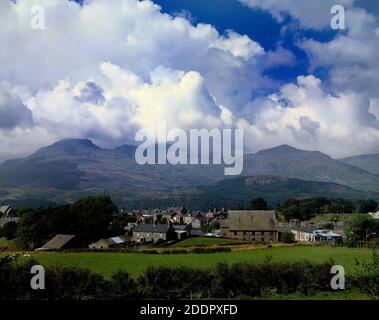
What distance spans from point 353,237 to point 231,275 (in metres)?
36.0

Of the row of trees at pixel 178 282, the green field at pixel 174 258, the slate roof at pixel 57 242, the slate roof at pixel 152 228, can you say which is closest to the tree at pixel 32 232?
the slate roof at pixel 57 242

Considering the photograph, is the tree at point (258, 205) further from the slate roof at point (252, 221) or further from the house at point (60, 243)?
the house at point (60, 243)

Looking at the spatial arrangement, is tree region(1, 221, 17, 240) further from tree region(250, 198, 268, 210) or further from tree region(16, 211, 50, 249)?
tree region(250, 198, 268, 210)

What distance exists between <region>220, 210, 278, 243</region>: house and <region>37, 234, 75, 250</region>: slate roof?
Answer: 2767cm

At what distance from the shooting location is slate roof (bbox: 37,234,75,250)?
128 ft

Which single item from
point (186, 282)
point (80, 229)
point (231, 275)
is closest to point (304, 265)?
point (231, 275)

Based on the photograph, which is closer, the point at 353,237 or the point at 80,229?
the point at 80,229

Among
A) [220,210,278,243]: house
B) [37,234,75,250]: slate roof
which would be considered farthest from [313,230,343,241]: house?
[37,234,75,250]: slate roof

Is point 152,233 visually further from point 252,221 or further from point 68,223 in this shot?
point 68,223

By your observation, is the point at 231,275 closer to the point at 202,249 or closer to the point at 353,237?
the point at 202,249

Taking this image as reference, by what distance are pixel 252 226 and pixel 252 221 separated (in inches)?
33.4

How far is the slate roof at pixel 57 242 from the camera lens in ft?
128
